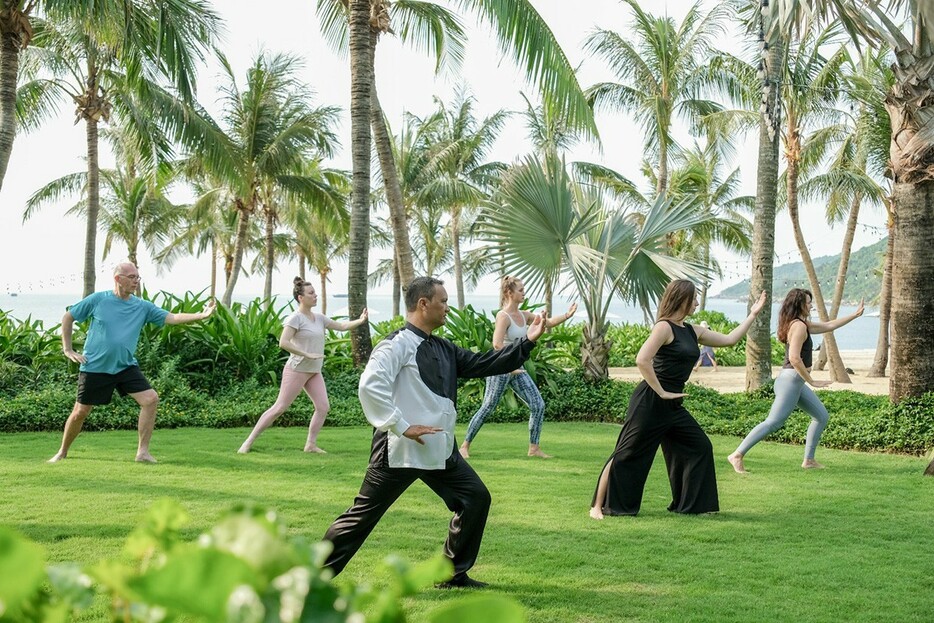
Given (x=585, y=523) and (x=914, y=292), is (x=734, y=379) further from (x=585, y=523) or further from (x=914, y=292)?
(x=585, y=523)

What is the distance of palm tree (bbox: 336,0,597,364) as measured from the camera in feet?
44.1

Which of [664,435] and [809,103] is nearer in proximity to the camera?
[664,435]

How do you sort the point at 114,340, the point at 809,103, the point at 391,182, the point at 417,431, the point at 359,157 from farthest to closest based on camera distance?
the point at 809,103 → the point at 391,182 → the point at 359,157 → the point at 114,340 → the point at 417,431

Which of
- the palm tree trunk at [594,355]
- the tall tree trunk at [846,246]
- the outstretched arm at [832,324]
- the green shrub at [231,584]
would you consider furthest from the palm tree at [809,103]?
the green shrub at [231,584]

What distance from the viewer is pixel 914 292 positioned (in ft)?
36.3

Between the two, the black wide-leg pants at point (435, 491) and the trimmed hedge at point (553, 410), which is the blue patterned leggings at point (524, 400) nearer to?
the trimmed hedge at point (553, 410)

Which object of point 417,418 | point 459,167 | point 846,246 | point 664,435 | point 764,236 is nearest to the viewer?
point 417,418

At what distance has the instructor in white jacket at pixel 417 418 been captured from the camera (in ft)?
15.8

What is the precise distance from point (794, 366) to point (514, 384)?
10.1 ft

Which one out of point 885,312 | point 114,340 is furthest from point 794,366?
point 885,312

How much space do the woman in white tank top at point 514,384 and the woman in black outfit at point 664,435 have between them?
2.62 meters

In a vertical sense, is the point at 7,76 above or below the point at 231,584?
above

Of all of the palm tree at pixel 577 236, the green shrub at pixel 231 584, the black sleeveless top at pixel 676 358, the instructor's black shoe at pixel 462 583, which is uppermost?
the palm tree at pixel 577 236

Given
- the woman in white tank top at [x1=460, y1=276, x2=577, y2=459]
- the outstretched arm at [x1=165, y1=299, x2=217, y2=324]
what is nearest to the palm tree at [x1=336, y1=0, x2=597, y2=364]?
the woman in white tank top at [x1=460, y1=276, x2=577, y2=459]
